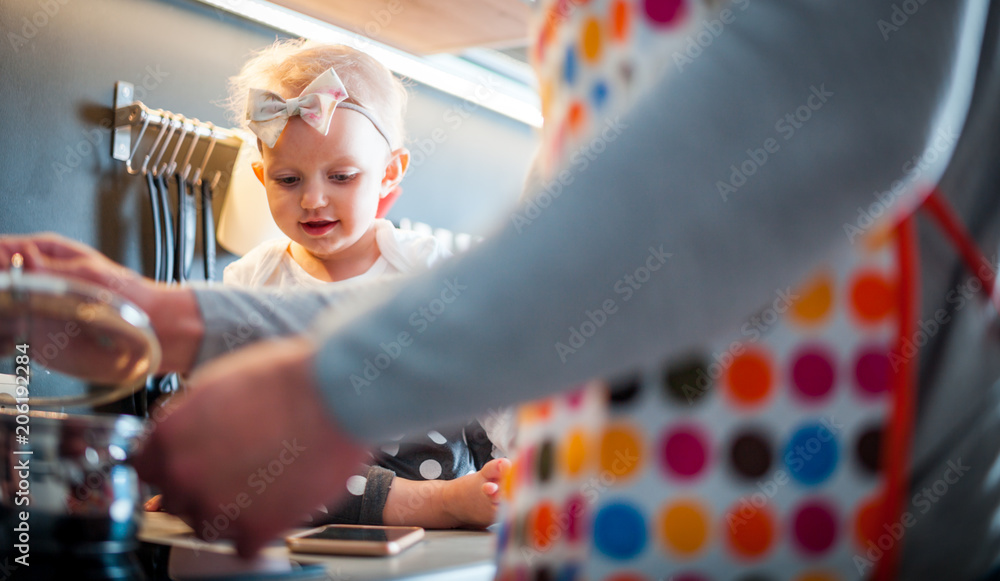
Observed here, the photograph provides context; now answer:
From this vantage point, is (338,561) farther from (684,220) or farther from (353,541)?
(684,220)

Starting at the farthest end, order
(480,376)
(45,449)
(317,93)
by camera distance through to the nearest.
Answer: (317,93) → (45,449) → (480,376)

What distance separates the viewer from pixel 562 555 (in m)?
0.33

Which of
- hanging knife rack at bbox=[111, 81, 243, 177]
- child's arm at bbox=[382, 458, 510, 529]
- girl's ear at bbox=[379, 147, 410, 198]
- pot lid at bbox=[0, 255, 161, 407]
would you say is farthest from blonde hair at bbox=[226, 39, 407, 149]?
pot lid at bbox=[0, 255, 161, 407]

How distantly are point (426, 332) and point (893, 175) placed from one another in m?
0.16

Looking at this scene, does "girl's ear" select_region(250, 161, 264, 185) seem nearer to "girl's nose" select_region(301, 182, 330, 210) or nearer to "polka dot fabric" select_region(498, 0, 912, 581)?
"girl's nose" select_region(301, 182, 330, 210)

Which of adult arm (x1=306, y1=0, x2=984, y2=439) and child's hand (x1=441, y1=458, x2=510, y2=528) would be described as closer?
adult arm (x1=306, y1=0, x2=984, y2=439)

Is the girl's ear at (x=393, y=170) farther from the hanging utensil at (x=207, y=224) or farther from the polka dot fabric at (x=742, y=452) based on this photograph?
the polka dot fabric at (x=742, y=452)

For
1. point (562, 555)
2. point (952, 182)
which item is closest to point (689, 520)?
point (562, 555)

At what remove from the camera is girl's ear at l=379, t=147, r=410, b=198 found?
1.62 m

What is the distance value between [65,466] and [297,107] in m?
1.08

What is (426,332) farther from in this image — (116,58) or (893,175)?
(116,58)

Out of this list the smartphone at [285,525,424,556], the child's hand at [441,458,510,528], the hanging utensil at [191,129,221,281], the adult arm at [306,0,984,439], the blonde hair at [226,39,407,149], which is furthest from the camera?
the hanging utensil at [191,129,221,281]

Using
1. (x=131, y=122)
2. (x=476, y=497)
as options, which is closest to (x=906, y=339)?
(x=476, y=497)

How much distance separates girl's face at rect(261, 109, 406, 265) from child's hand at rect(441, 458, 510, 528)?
666mm
